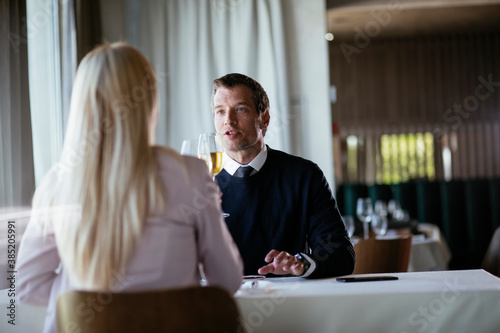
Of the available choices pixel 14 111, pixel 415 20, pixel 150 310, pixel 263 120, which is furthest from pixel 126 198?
pixel 415 20

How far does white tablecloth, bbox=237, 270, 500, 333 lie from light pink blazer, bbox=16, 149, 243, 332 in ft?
0.65

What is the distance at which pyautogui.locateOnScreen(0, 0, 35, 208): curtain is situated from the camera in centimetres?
288

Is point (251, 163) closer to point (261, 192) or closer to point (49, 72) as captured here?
point (261, 192)

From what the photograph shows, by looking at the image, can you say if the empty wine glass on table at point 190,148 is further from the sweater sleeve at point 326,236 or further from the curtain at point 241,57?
the curtain at point 241,57

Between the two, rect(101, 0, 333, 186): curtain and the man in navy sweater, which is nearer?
the man in navy sweater

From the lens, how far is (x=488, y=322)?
4.65 ft

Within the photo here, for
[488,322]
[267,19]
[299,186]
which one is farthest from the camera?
[267,19]

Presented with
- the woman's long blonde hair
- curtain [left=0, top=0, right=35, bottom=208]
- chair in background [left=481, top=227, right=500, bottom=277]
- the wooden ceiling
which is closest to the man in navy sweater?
the woman's long blonde hair

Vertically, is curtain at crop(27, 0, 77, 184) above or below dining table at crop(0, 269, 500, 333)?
above

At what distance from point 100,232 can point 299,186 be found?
3.44ft

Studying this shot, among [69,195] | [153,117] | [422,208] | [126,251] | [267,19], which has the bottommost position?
[422,208]

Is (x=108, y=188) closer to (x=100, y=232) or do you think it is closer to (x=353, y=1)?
(x=100, y=232)

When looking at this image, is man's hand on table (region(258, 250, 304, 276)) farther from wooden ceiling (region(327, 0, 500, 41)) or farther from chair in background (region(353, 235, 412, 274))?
wooden ceiling (region(327, 0, 500, 41))

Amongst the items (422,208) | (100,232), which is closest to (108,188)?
(100,232)
